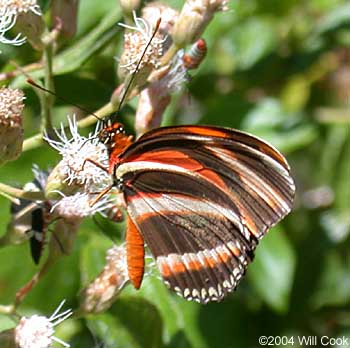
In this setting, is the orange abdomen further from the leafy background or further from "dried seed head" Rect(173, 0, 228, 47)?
"dried seed head" Rect(173, 0, 228, 47)

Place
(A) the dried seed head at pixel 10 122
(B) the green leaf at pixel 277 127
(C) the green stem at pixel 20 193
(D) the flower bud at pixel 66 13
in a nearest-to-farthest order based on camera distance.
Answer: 1. (A) the dried seed head at pixel 10 122
2. (C) the green stem at pixel 20 193
3. (D) the flower bud at pixel 66 13
4. (B) the green leaf at pixel 277 127

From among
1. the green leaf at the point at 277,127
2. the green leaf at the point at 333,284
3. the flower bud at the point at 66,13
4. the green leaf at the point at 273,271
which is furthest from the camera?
the green leaf at the point at 333,284

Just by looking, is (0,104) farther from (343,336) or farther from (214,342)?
(343,336)

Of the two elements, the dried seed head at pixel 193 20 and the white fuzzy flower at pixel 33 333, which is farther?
the dried seed head at pixel 193 20

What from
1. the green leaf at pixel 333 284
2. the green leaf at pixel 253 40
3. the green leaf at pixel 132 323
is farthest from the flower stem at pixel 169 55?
the green leaf at pixel 333 284

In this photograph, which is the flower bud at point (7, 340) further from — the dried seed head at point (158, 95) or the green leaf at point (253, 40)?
the green leaf at point (253, 40)

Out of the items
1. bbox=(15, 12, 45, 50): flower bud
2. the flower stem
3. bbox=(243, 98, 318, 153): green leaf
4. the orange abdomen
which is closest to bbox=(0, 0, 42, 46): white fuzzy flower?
bbox=(15, 12, 45, 50): flower bud

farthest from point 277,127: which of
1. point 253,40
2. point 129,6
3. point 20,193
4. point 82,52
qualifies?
point 20,193
